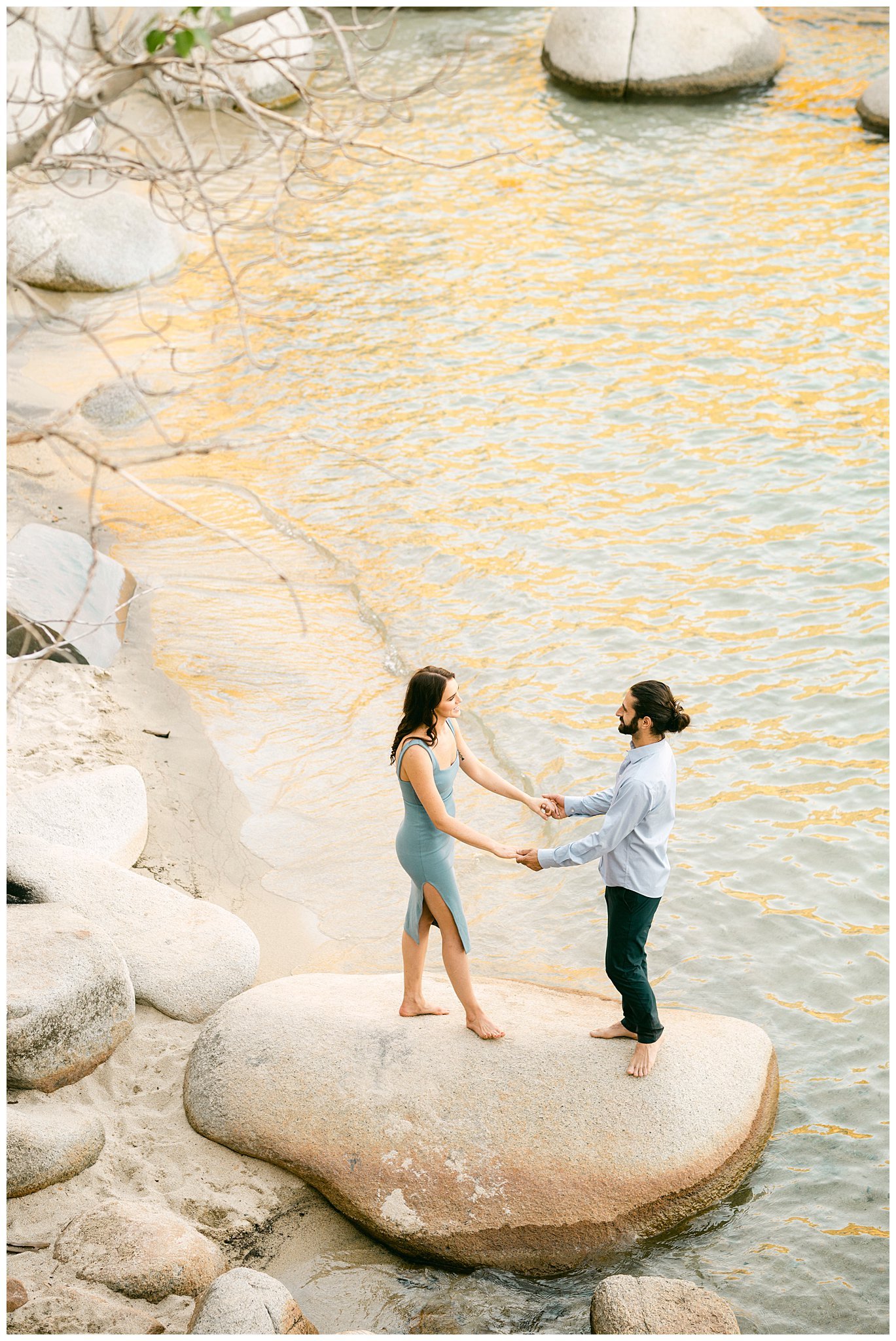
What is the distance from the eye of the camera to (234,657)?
27.8 feet

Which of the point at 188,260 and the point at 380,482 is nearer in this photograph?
the point at 380,482

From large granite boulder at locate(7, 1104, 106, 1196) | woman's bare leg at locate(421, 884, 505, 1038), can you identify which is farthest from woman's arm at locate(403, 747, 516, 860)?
large granite boulder at locate(7, 1104, 106, 1196)

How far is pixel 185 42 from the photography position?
296 cm

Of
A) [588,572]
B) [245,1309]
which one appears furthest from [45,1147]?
[588,572]

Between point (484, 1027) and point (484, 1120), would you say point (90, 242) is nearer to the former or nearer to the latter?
point (484, 1027)

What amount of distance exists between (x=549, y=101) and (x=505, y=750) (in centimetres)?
1425

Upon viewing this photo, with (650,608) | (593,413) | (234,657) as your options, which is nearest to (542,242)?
(593,413)

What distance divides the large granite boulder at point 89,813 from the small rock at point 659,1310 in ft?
10.6

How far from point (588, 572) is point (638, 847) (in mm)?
5026

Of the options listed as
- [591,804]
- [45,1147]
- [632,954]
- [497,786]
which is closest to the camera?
[45,1147]

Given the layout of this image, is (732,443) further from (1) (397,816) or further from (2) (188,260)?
(2) (188,260)

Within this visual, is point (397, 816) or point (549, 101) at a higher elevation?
point (549, 101)

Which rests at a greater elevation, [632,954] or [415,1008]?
[632,954]

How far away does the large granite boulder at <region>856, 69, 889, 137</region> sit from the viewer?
1580 cm
